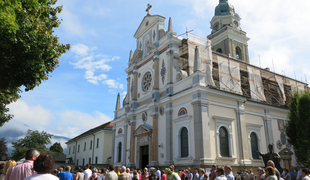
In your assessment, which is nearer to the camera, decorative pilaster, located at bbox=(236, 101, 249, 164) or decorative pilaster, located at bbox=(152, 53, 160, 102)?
decorative pilaster, located at bbox=(236, 101, 249, 164)

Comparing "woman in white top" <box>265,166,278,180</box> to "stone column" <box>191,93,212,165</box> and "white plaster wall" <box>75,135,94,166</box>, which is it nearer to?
"stone column" <box>191,93,212,165</box>

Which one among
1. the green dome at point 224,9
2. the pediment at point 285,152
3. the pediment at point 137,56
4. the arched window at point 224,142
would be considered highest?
the green dome at point 224,9

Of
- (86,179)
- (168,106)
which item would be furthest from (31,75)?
(168,106)

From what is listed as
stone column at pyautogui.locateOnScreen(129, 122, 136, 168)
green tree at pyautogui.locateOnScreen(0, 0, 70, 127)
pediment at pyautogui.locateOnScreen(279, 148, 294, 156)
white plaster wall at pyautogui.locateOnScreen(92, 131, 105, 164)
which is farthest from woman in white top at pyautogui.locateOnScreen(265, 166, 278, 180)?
white plaster wall at pyautogui.locateOnScreen(92, 131, 105, 164)

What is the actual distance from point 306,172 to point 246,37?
31.3 metres

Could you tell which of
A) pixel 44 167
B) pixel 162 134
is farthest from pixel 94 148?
pixel 44 167

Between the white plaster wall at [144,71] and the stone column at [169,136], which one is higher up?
the white plaster wall at [144,71]

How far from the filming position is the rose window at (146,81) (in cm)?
2855

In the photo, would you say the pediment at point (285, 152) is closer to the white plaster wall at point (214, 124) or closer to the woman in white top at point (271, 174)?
the white plaster wall at point (214, 124)

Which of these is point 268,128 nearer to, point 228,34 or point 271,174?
point 228,34

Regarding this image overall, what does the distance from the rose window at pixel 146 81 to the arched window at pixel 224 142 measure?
1025cm

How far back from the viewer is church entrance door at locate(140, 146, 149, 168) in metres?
25.9

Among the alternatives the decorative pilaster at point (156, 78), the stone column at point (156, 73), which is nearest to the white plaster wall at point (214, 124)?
the decorative pilaster at point (156, 78)

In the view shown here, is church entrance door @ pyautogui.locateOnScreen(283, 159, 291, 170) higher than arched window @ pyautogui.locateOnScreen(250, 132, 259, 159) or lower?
lower
